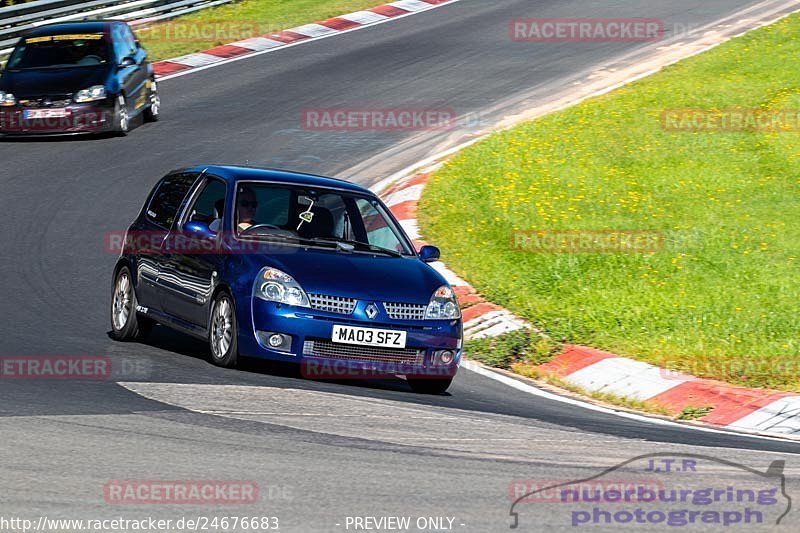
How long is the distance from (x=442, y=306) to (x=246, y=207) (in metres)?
1.79

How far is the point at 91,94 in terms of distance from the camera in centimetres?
1931

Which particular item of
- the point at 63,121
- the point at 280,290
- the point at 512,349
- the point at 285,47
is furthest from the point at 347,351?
the point at 285,47

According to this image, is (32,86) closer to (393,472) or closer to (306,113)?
(306,113)

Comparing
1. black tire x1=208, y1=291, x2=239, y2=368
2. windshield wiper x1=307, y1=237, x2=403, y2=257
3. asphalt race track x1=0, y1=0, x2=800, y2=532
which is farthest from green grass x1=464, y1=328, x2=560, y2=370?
black tire x1=208, y1=291, x2=239, y2=368

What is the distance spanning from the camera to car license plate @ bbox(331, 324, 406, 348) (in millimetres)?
9625

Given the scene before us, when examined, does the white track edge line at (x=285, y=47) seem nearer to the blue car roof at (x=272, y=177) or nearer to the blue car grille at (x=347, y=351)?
the blue car roof at (x=272, y=177)

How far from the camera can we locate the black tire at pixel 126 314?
11.3m

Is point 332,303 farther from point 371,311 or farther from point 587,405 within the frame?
point 587,405

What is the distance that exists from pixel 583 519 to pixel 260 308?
4.33m

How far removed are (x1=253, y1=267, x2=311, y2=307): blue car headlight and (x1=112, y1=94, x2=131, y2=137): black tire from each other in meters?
10.6

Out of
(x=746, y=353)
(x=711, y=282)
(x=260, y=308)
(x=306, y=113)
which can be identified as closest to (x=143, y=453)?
(x=260, y=308)

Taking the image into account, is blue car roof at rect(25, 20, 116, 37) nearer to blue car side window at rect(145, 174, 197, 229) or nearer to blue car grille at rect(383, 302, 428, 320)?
blue car side window at rect(145, 174, 197, 229)

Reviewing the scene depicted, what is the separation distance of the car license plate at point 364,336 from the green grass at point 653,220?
252 cm

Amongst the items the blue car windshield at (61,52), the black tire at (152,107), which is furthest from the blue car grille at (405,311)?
the black tire at (152,107)
